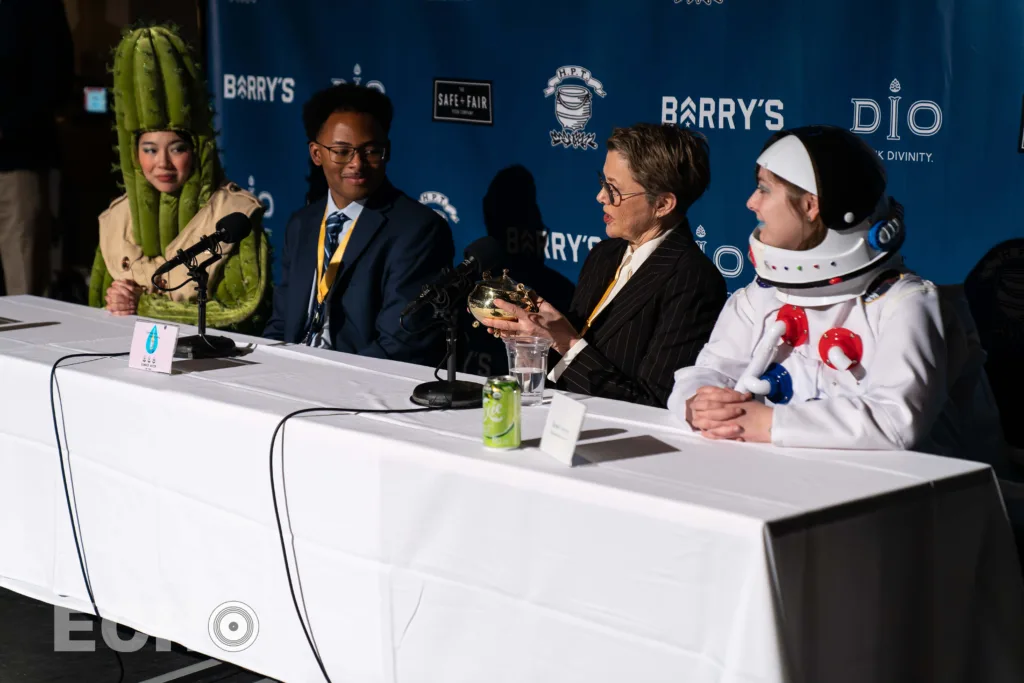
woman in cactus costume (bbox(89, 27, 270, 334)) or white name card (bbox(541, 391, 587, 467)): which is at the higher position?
woman in cactus costume (bbox(89, 27, 270, 334))

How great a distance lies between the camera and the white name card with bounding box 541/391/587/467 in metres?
2.04

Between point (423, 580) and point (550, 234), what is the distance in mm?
2054

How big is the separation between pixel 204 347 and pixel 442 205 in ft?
4.97

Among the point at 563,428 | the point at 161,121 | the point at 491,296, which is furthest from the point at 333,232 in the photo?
the point at 563,428

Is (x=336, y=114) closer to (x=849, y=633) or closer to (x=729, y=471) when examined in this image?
(x=729, y=471)

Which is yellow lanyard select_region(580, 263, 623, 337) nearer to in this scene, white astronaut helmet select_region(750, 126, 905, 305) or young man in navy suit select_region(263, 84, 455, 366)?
young man in navy suit select_region(263, 84, 455, 366)

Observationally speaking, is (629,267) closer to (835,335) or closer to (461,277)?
(461,277)

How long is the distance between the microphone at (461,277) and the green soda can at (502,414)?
378mm

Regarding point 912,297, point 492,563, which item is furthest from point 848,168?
point 492,563

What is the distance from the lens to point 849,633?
1.86 metres

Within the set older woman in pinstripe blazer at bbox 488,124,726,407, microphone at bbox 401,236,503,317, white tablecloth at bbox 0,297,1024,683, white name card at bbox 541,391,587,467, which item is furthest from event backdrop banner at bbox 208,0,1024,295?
white name card at bbox 541,391,587,467

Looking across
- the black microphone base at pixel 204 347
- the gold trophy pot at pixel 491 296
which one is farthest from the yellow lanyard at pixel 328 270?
the gold trophy pot at pixel 491 296

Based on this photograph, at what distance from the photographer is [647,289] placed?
2.98m

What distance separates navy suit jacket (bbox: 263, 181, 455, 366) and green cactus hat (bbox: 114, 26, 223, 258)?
561mm
